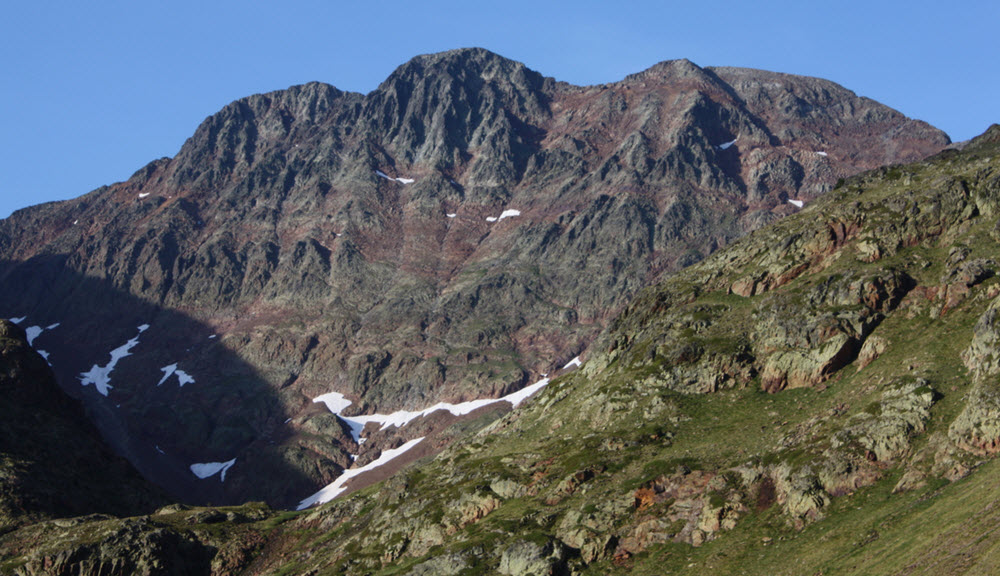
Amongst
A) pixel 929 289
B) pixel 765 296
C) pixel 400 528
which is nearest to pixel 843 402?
pixel 929 289

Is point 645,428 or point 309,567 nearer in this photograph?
point 645,428

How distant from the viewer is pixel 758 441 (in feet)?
240

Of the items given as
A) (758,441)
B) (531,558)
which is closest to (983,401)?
(758,441)

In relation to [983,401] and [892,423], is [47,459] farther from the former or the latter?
[983,401]

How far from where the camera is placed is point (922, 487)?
53688 millimetres

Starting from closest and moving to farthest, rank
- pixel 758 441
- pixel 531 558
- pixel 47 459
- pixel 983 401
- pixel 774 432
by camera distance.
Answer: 1. pixel 983 401
2. pixel 531 558
3. pixel 758 441
4. pixel 774 432
5. pixel 47 459

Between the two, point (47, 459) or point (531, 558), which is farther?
point (47, 459)

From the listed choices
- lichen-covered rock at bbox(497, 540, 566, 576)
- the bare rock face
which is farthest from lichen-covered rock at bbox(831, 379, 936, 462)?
lichen-covered rock at bbox(497, 540, 566, 576)

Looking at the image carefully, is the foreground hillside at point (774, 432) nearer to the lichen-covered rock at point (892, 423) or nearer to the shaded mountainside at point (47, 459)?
the lichen-covered rock at point (892, 423)

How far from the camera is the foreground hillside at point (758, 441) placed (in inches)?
2165

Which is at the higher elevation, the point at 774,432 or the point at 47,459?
the point at 47,459

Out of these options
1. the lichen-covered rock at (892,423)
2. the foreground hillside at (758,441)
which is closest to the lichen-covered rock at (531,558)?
the foreground hillside at (758,441)

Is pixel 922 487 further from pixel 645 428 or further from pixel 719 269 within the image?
pixel 719 269

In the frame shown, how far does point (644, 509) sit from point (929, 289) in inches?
1495
